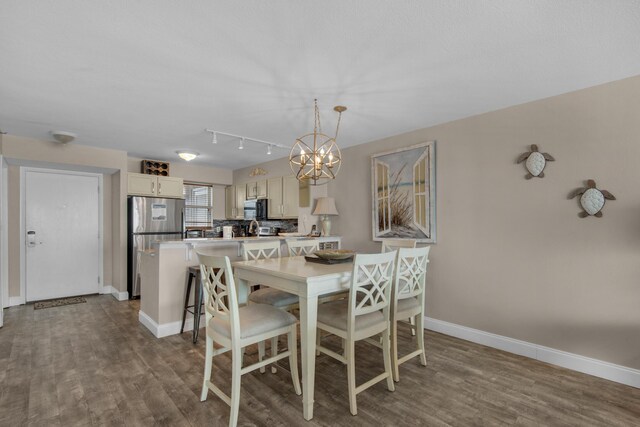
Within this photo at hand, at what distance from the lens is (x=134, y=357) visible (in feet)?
9.30

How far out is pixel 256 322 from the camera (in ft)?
6.78

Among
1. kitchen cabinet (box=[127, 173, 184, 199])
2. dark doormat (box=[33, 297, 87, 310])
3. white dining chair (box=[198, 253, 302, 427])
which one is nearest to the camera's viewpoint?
white dining chair (box=[198, 253, 302, 427])

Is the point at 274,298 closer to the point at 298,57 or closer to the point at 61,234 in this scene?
the point at 298,57

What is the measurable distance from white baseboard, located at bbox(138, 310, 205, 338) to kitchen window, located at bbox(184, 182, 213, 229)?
9.69 feet

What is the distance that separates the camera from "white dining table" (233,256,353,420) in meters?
1.99

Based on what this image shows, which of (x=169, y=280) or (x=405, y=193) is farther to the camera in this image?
(x=405, y=193)

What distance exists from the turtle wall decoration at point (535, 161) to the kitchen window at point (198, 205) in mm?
5673

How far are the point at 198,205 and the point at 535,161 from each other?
5813 mm

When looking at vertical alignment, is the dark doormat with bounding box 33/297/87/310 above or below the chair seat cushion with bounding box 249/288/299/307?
below

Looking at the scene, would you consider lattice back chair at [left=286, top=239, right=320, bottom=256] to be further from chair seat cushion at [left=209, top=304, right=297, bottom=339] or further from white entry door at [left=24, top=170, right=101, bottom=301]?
white entry door at [left=24, top=170, right=101, bottom=301]

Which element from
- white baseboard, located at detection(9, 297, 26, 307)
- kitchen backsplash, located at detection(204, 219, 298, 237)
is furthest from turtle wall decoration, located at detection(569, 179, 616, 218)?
white baseboard, located at detection(9, 297, 26, 307)

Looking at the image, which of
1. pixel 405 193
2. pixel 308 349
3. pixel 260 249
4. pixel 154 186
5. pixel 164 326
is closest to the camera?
pixel 308 349

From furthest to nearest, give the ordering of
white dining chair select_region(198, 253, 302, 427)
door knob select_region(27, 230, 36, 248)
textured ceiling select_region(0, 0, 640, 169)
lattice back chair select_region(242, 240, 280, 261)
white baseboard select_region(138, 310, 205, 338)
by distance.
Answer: door knob select_region(27, 230, 36, 248) < white baseboard select_region(138, 310, 205, 338) < lattice back chair select_region(242, 240, 280, 261) < white dining chair select_region(198, 253, 302, 427) < textured ceiling select_region(0, 0, 640, 169)

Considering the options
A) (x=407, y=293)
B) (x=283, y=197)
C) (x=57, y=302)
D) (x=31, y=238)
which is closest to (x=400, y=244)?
(x=407, y=293)
